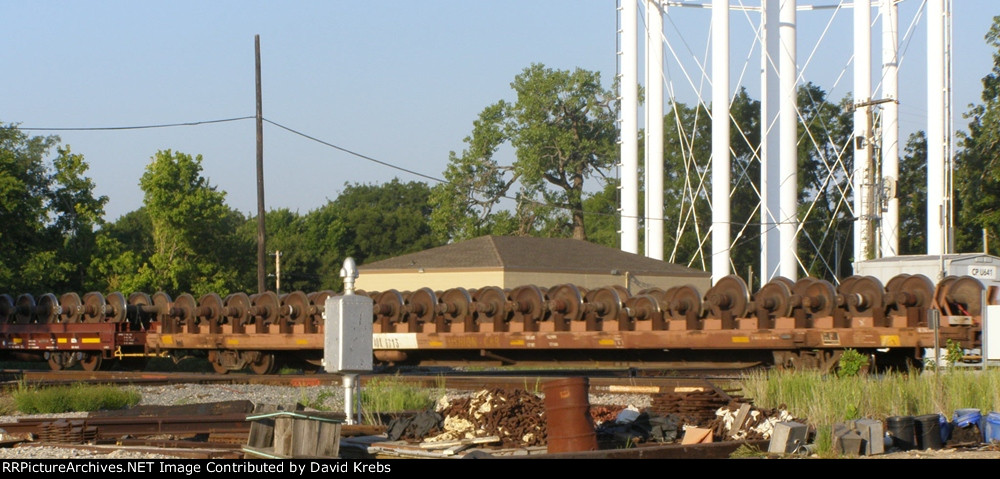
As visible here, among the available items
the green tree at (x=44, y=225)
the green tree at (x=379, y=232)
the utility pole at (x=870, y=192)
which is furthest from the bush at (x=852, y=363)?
the green tree at (x=379, y=232)

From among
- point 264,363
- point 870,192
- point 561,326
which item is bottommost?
point 264,363

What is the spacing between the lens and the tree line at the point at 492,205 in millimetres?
48031

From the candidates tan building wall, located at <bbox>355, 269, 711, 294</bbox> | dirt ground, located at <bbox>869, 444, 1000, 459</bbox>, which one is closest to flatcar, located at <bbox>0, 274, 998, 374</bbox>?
dirt ground, located at <bbox>869, 444, 1000, 459</bbox>

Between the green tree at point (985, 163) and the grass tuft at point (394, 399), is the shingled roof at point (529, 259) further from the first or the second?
the grass tuft at point (394, 399)

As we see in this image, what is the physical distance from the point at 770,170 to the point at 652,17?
740 centimetres

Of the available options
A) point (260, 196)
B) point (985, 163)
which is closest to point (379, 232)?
point (985, 163)

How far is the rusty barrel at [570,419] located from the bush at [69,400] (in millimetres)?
8007

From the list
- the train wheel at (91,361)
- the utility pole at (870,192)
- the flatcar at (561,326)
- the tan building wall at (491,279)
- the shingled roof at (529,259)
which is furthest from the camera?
the shingled roof at (529,259)

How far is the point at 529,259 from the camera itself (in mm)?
40625

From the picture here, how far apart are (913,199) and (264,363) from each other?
52.1 meters

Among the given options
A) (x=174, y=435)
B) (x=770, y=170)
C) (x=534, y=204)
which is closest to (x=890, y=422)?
(x=174, y=435)

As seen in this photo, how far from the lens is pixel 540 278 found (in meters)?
39.7

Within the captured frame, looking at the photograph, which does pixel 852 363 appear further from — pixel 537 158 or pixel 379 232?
pixel 379 232
